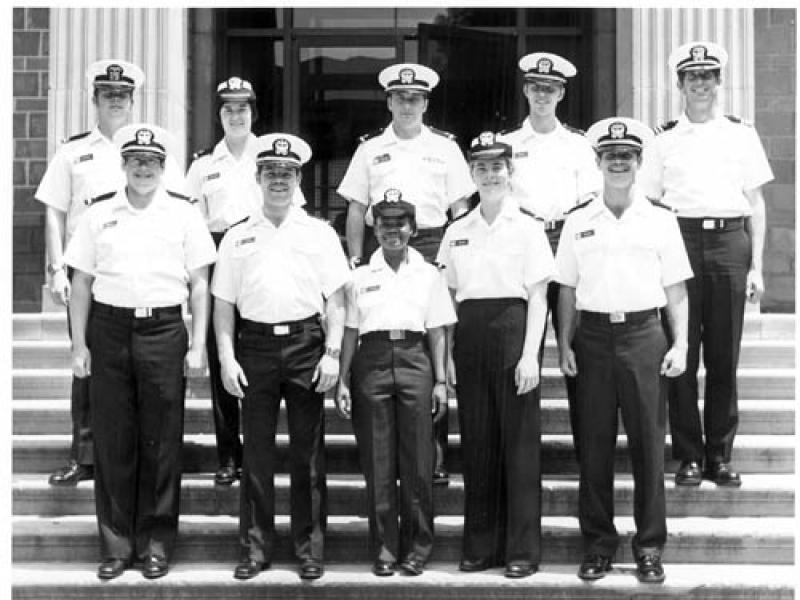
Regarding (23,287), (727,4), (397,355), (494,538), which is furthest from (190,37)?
(494,538)

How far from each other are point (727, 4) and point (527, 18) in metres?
1.90

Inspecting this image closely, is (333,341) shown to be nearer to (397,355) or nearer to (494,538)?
(397,355)

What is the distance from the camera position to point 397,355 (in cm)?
494

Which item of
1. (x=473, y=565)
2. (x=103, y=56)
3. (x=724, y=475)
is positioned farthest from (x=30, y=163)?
(x=724, y=475)

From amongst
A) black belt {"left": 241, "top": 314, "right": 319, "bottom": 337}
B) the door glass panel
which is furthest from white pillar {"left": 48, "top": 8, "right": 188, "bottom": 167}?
black belt {"left": 241, "top": 314, "right": 319, "bottom": 337}

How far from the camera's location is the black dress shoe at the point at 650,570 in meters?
4.80

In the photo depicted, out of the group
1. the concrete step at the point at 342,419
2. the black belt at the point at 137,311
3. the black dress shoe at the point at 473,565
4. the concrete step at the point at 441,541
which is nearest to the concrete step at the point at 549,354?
the concrete step at the point at 342,419

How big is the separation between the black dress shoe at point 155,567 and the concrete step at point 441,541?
248 mm

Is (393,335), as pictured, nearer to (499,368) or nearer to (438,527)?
(499,368)

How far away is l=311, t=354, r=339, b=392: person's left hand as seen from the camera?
192 inches

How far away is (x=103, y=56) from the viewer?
25.4 ft

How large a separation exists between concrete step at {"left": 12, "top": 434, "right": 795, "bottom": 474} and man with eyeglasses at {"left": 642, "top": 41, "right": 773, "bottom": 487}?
27 centimetres

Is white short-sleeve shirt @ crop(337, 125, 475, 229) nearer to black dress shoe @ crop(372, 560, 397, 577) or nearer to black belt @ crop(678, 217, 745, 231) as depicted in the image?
black belt @ crop(678, 217, 745, 231)

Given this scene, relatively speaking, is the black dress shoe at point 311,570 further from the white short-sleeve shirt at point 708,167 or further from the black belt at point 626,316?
the white short-sleeve shirt at point 708,167
